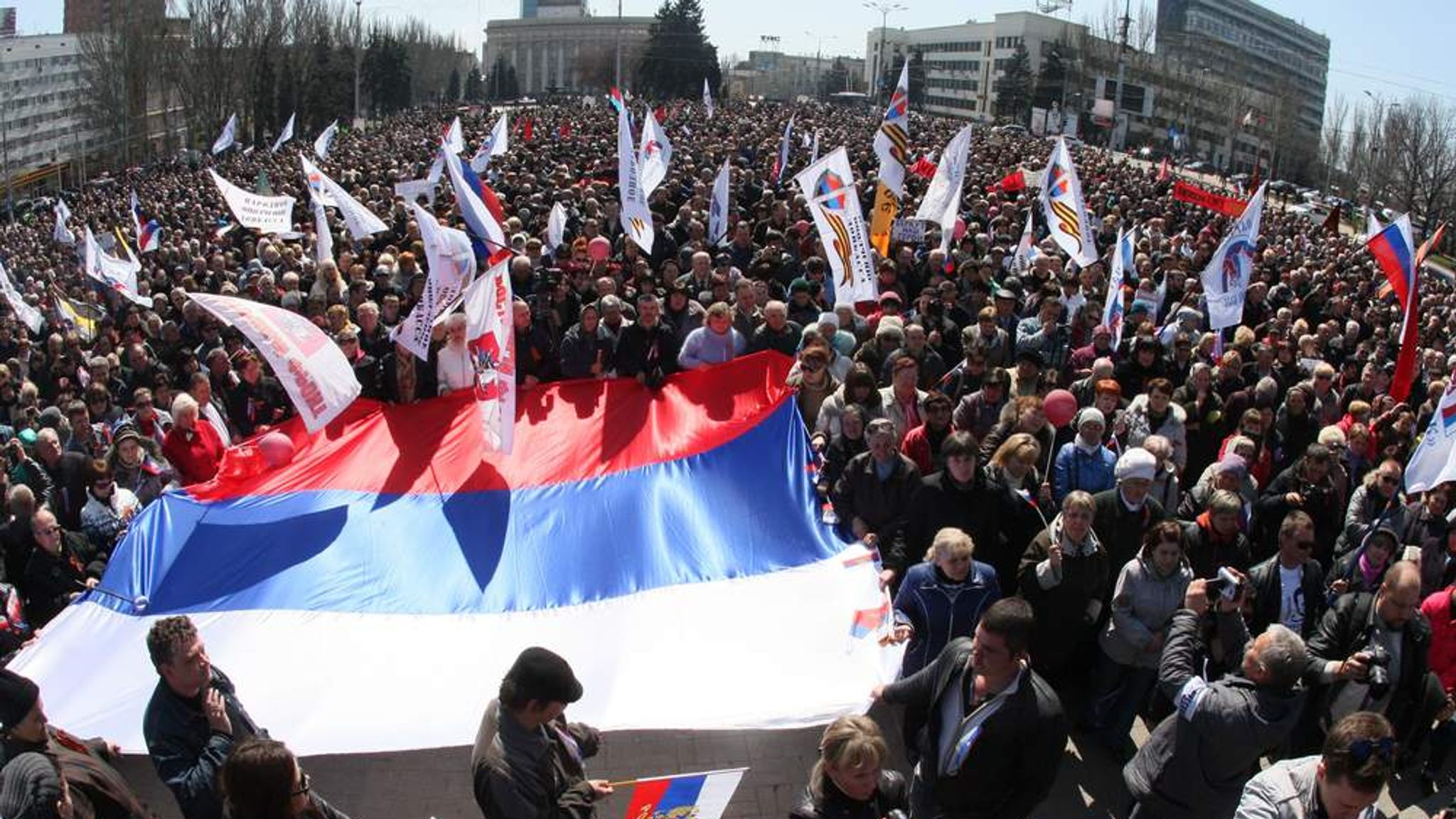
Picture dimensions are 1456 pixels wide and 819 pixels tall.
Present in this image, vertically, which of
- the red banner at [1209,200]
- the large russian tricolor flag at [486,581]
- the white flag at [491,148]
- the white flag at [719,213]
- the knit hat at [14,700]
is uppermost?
the white flag at [491,148]

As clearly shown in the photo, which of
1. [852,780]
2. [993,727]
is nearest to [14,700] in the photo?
[852,780]

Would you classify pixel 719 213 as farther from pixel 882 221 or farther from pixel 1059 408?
pixel 1059 408

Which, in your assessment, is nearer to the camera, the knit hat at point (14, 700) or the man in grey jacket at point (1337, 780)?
the man in grey jacket at point (1337, 780)

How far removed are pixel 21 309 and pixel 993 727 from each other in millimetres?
13703

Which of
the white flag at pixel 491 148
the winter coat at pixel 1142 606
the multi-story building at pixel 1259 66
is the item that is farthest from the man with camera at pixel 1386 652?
the multi-story building at pixel 1259 66

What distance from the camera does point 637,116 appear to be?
161 ft

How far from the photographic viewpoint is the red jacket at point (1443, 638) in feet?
18.8

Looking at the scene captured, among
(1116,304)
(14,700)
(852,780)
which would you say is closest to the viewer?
(852,780)

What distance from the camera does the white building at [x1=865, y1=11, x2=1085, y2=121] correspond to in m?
105

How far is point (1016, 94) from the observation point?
260 feet

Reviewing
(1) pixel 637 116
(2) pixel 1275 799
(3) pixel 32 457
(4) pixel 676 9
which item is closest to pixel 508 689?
(2) pixel 1275 799

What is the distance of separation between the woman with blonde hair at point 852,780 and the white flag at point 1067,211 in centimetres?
993

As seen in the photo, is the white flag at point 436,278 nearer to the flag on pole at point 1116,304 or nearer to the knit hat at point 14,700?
the knit hat at point 14,700

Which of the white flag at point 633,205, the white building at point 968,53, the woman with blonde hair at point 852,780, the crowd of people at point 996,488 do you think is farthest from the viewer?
the white building at point 968,53
